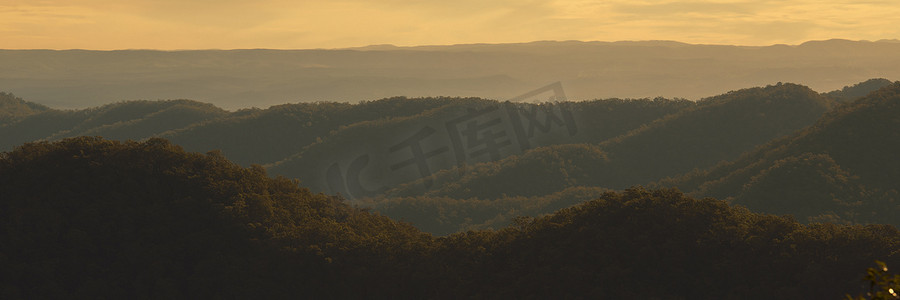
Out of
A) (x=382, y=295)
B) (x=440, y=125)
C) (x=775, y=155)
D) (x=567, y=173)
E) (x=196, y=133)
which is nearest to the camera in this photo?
(x=382, y=295)

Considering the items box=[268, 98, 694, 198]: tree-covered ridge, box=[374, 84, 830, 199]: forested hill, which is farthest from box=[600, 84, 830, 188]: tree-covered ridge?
box=[268, 98, 694, 198]: tree-covered ridge

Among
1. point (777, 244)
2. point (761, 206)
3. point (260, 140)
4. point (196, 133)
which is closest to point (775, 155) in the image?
point (761, 206)

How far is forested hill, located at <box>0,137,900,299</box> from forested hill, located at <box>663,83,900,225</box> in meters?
15.2

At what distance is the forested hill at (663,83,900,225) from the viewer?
114 ft

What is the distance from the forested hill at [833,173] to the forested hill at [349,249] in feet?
50.0

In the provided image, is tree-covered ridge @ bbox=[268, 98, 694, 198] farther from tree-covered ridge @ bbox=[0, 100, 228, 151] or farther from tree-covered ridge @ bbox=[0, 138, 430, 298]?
tree-covered ridge @ bbox=[0, 138, 430, 298]

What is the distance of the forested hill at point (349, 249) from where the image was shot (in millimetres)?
19297

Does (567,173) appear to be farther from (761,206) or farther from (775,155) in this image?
(761,206)

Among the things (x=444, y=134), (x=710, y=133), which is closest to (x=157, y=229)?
(x=710, y=133)

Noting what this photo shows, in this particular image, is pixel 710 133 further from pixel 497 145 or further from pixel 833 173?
pixel 833 173

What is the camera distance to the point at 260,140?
7606cm

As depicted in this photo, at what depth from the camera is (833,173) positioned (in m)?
36.7

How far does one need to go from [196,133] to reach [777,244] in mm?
67248

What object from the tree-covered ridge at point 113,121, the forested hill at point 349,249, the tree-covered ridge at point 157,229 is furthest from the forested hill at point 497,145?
the tree-covered ridge at point 157,229
